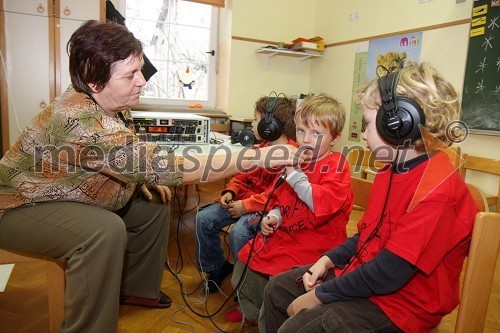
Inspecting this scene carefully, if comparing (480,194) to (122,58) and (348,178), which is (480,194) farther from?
(122,58)

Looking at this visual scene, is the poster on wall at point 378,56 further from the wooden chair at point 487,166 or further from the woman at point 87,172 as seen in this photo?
the woman at point 87,172

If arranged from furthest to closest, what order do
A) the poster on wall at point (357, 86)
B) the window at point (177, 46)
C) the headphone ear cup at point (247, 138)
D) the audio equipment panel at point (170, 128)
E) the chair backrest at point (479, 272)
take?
the window at point (177, 46), the poster on wall at point (357, 86), the headphone ear cup at point (247, 138), the audio equipment panel at point (170, 128), the chair backrest at point (479, 272)

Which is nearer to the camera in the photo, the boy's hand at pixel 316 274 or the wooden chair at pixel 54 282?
the boy's hand at pixel 316 274

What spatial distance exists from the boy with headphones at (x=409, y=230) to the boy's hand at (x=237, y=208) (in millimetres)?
761

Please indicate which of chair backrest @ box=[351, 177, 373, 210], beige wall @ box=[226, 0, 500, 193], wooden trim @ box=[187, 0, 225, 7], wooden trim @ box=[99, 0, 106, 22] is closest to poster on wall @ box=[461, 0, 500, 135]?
beige wall @ box=[226, 0, 500, 193]

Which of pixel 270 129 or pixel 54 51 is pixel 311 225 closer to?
pixel 270 129

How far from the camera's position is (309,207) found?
1.18m

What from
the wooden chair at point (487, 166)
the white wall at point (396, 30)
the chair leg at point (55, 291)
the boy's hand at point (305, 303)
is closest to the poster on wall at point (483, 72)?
the white wall at point (396, 30)

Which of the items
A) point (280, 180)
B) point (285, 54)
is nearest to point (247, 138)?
point (280, 180)

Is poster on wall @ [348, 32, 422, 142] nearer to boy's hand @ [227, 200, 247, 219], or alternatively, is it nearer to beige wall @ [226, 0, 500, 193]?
beige wall @ [226, 0, 500, 193]

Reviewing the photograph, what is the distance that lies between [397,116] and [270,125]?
2.37 feet

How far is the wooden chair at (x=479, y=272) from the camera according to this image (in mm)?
725

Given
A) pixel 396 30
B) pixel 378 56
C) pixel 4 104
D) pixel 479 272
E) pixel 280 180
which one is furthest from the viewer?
pixel 378 56

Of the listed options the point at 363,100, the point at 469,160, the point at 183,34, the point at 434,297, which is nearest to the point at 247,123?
the point at 183,34
